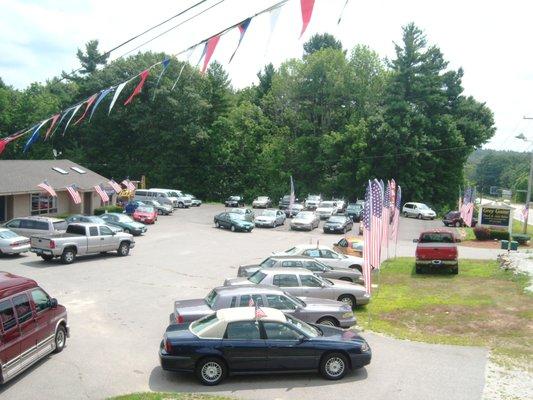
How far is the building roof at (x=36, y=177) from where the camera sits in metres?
36.6

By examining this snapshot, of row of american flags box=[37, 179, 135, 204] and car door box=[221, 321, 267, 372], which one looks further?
row of american flags box=[37, 179, 135, 204]

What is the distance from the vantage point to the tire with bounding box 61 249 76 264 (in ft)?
78.8

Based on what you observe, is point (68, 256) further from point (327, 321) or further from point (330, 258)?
point (327, 321)

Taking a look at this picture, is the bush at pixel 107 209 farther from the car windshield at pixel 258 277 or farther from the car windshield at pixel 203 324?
the car windshield at pixel 203 324

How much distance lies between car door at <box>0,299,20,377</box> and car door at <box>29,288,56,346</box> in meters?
0.84

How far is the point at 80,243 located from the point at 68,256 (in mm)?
815

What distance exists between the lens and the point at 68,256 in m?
24.2

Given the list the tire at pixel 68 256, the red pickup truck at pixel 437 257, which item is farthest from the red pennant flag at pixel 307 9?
the tire at pixel 68 256

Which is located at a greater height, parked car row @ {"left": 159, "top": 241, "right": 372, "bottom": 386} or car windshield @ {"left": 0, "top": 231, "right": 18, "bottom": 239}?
car windshield @ {"left": 0, "top": 231, "right": 18, "bottom": 239}

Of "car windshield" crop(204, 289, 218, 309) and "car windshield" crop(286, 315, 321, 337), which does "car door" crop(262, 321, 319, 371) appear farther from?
"car windshield" crop(204, 289, 218, 309)

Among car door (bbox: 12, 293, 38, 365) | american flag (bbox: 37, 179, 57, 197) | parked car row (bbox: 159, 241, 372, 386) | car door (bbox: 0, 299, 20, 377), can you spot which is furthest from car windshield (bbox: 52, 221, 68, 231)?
car door (bbox: 0, 299, 20, 377)

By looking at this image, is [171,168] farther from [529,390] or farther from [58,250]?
[529,390]

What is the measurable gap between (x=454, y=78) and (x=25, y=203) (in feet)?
158

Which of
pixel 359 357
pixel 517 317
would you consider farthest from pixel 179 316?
pixel 517 317
